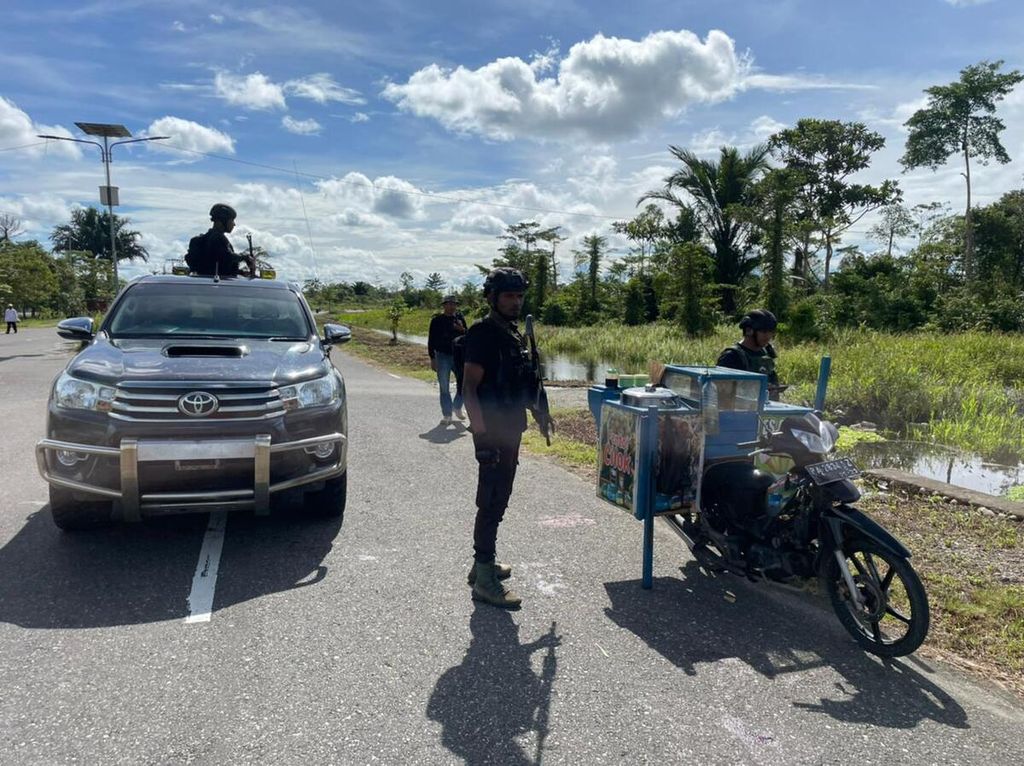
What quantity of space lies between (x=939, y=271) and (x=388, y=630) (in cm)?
3003

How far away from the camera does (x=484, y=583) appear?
144 inches

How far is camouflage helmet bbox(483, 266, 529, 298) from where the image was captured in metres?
3.48

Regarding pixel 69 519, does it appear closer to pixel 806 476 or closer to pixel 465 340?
pixel 465 340

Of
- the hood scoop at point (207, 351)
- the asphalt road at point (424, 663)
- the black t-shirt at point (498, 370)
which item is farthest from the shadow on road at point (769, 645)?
the hood scoop at point (207, 351)

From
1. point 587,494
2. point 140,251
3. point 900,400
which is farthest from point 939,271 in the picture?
point 140,251

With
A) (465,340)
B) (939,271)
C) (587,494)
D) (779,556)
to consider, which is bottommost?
(587,494)

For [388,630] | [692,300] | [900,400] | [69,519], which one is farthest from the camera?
[692,300]

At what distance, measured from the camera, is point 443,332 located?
903 cm

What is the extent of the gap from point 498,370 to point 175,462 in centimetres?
192

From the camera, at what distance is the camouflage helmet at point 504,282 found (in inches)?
137

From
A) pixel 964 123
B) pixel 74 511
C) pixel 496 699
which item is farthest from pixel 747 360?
pixel 964 123

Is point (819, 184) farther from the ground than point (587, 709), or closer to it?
farther from the ground

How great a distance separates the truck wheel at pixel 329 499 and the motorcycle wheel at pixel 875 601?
3.11 meters

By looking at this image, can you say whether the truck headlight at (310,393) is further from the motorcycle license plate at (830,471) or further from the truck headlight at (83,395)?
the motorcycle license plate at (830,471)
